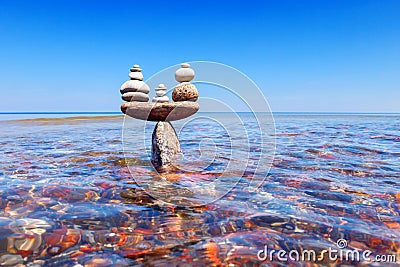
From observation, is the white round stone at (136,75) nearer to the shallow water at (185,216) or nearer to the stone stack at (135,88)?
the stone stack at (135,88)

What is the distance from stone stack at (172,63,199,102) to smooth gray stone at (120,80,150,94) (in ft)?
3.10

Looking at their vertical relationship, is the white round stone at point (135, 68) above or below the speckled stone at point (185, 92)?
above

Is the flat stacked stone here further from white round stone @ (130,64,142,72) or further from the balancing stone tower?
white round stone @ (130,64,142,72)

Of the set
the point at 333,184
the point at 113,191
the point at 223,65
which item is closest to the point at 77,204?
the point at 113,191

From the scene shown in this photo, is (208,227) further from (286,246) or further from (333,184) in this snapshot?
(333,184)

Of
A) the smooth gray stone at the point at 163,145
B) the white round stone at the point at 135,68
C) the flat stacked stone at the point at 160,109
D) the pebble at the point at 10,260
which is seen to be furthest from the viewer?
the white round stone at the point at 135,68

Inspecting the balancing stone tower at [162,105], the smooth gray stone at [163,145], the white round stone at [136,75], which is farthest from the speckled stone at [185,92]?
the white round stone at [136,75]

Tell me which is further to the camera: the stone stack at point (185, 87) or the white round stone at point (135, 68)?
the white round stone at point (135, 68)

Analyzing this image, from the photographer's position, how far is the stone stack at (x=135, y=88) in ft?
24.0

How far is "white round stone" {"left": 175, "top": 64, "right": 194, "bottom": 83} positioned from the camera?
23.4 ft

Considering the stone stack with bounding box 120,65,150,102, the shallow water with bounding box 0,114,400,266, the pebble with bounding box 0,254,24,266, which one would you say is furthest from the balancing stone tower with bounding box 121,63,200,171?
the pebble with bounding box 0,254,24,266

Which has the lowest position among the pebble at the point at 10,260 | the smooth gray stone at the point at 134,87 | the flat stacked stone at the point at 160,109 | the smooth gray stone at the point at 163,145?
the pebble at the point at 10,260

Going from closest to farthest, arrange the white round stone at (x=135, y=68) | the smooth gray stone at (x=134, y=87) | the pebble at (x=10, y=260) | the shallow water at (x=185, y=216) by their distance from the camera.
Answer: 1. the pebble at (x=10, y=260)
2. the shallow water at (x=185, y=216)
3. the smooth gray stone at (x=134, y=87)
4. the white round stone at (x=135, y=68)

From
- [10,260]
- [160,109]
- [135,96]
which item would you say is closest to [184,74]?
[160,109]
